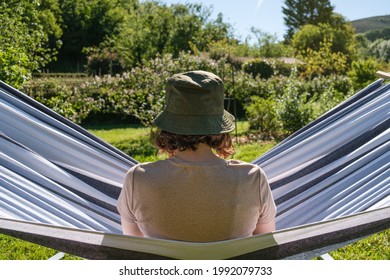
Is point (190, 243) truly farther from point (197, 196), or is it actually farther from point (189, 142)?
point (189, 142)

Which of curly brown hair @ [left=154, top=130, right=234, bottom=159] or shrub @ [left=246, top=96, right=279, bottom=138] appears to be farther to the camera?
shrub @ [left=246, top=96, right=279, bottom=138]

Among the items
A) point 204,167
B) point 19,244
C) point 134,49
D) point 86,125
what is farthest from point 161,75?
point 134,49

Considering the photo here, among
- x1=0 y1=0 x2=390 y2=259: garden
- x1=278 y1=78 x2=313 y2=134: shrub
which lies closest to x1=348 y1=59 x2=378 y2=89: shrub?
x1=0 y1=0 x2=390 y2=259: garden

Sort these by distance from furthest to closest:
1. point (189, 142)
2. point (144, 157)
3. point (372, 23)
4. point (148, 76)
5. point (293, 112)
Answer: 1. point (372, 23)
2. point (148, 76)
3. point (293, 112)
4. point (144, 157)
5. point (189, 142)

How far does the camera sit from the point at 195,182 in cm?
133

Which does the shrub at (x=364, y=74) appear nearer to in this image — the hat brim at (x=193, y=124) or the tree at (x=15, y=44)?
the tree at (x=15, y=44)

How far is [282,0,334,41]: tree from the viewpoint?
112ft

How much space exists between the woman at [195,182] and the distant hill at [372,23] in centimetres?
6531

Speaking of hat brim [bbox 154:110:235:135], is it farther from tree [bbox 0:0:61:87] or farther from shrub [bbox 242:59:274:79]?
shrub [bbox 242:59:274:79]

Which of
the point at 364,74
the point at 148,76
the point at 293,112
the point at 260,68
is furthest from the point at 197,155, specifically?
the point at 260,68

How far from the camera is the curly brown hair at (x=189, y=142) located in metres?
1.38

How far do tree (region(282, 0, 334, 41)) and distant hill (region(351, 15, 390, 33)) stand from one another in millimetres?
29855

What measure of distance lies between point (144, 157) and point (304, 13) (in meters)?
32.5

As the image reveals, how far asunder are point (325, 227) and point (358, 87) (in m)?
9.51
